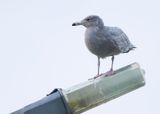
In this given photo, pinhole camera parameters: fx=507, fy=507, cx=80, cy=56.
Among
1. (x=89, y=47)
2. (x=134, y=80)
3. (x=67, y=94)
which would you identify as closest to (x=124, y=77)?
(x=134, y=80)

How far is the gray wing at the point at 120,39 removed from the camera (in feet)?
35.1

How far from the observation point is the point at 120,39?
10.7 m

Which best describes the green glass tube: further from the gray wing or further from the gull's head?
the gray wing

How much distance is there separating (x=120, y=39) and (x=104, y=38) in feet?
1.11

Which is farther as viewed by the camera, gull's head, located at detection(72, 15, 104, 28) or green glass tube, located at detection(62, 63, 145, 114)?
gull's head, located at detection(72, 15, 104, 28)

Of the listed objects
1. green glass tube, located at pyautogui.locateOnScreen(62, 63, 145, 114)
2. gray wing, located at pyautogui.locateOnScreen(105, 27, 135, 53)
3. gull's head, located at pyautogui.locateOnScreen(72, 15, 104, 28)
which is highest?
green glass tube, located at pyautogui.locateOnScreen(62, 63, 145, 114)

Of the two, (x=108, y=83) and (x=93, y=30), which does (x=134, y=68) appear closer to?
(x=108, y=83)

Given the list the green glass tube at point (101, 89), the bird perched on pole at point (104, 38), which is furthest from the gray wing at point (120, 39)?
the green glass tube at point (101, 89)

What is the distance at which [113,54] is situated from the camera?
11.1 metres

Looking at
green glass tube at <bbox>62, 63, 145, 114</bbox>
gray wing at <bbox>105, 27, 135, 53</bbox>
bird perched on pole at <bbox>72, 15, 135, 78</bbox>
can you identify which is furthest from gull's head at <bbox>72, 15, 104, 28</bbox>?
green glass tube at <bbox>62, 63, 145, 114</bbox>

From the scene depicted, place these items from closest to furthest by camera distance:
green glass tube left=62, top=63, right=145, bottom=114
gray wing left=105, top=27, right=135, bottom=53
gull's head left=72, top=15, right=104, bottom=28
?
1. green glass tube left=62, top=63, right=145, bottom=114
2. gull's head left=72, top=15, right=104, bottom=28
3. gray wing left=105, top=27, right=135, bottom=53

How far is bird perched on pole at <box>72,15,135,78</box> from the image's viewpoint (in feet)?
34.5

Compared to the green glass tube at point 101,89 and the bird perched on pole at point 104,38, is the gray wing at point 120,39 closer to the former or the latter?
the bird perched on pole at point 104,38

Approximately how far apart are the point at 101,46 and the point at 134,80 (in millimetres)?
4852
